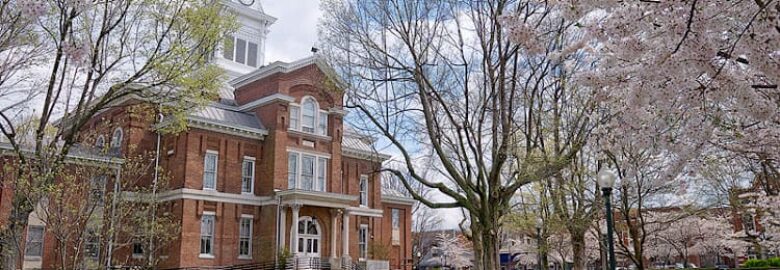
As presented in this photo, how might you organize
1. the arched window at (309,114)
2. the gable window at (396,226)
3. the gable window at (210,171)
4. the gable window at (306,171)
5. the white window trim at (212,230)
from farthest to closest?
1. the gable window at (396,226)
2. the arched window at (309,114)
3. the gable window at (306,171)
4. the gable window at (210,171)
5. the white window trim at (212,230)

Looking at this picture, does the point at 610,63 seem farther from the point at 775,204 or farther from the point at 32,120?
the point at 32,120

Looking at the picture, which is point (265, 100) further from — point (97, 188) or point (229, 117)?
point (97, 188)

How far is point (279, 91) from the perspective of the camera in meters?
29.7

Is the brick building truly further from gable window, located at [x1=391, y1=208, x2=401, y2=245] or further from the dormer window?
gable window, located at [x1=391, y1=208, x2=401, y2=245]

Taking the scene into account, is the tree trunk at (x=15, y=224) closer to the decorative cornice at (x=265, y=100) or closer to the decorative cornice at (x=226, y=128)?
the decorative cornice at (x=226, y=128)

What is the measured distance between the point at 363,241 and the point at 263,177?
273 inches

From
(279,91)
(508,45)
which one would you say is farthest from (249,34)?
(508,45)

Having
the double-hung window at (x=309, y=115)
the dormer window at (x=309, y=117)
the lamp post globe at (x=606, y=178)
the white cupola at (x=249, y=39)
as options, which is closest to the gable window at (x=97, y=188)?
the lamp post globe at (x=606, y=178)

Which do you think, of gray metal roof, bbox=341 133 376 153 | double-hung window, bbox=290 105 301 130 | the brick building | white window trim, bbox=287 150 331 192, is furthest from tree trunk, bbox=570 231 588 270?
gray metal roof, bbox=341 133 376 153

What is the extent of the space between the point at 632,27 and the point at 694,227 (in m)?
43.0

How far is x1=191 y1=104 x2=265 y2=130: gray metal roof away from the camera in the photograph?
2802 centimetres

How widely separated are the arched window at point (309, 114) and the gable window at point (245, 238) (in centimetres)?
522

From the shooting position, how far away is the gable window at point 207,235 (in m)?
27.0

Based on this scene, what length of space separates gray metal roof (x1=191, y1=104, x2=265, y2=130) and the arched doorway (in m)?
4.94
